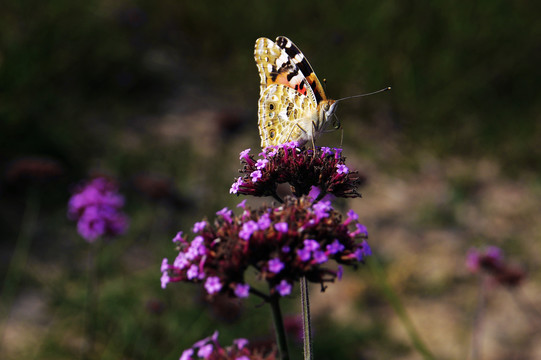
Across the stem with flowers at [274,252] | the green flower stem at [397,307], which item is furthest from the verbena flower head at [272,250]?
the green flower stem at [397,307]

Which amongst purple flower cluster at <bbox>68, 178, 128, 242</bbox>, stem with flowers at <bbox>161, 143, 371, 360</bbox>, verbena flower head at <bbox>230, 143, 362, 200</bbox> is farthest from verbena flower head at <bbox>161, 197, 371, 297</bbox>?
purple flower cluster at <bbox>68, 178, 128, 242</bbox>

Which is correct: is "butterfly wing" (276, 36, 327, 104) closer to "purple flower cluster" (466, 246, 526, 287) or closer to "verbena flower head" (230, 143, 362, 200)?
"verbena flower head" (230, 143, 362, 200)

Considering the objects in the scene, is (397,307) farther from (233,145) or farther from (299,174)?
(233,145)

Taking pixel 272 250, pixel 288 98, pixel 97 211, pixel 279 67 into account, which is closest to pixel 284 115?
pixel 288 98

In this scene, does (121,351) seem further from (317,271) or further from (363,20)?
(363,20)

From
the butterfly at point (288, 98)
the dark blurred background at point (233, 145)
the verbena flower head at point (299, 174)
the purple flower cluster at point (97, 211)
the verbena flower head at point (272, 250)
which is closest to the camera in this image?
the verbena flower head at point (272, 250)

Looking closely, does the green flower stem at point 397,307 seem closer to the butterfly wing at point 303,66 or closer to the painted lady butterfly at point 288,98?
the painted lady butterfly at point 288,98
